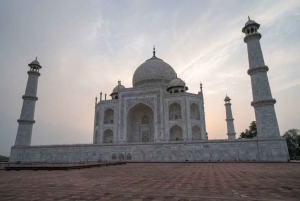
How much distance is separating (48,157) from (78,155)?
3.46 meters

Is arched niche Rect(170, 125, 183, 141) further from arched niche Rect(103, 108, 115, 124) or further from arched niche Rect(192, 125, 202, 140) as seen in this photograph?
arched niche Rect(103, 108, 115, 124)

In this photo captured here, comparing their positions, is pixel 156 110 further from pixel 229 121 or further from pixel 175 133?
pixel 229 121

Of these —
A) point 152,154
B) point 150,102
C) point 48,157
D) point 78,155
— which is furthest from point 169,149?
point 48,157

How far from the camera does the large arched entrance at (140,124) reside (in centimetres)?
2464

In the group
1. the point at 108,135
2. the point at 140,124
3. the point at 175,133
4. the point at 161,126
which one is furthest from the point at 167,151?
the point at 108,135

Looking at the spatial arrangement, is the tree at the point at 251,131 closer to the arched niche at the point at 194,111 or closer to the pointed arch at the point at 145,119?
the arched niche at the point at 194,111

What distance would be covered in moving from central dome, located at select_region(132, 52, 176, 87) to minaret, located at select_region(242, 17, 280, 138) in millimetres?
12336

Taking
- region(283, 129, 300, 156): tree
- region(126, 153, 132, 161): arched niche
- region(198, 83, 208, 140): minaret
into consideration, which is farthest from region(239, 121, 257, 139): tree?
region(126, 153, 132, 161): arched niche

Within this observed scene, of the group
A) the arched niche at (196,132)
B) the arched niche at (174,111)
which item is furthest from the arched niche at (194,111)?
the arched niche at (174,111)

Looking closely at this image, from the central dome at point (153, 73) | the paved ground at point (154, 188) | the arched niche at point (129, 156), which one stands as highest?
the central dome at point (153, 73)

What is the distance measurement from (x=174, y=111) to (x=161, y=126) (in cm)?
316

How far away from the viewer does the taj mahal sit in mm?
15891

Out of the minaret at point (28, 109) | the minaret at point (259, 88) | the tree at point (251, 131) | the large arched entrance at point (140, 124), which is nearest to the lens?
the minaret at point (259, 88)

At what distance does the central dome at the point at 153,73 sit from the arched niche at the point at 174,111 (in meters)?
4.83
